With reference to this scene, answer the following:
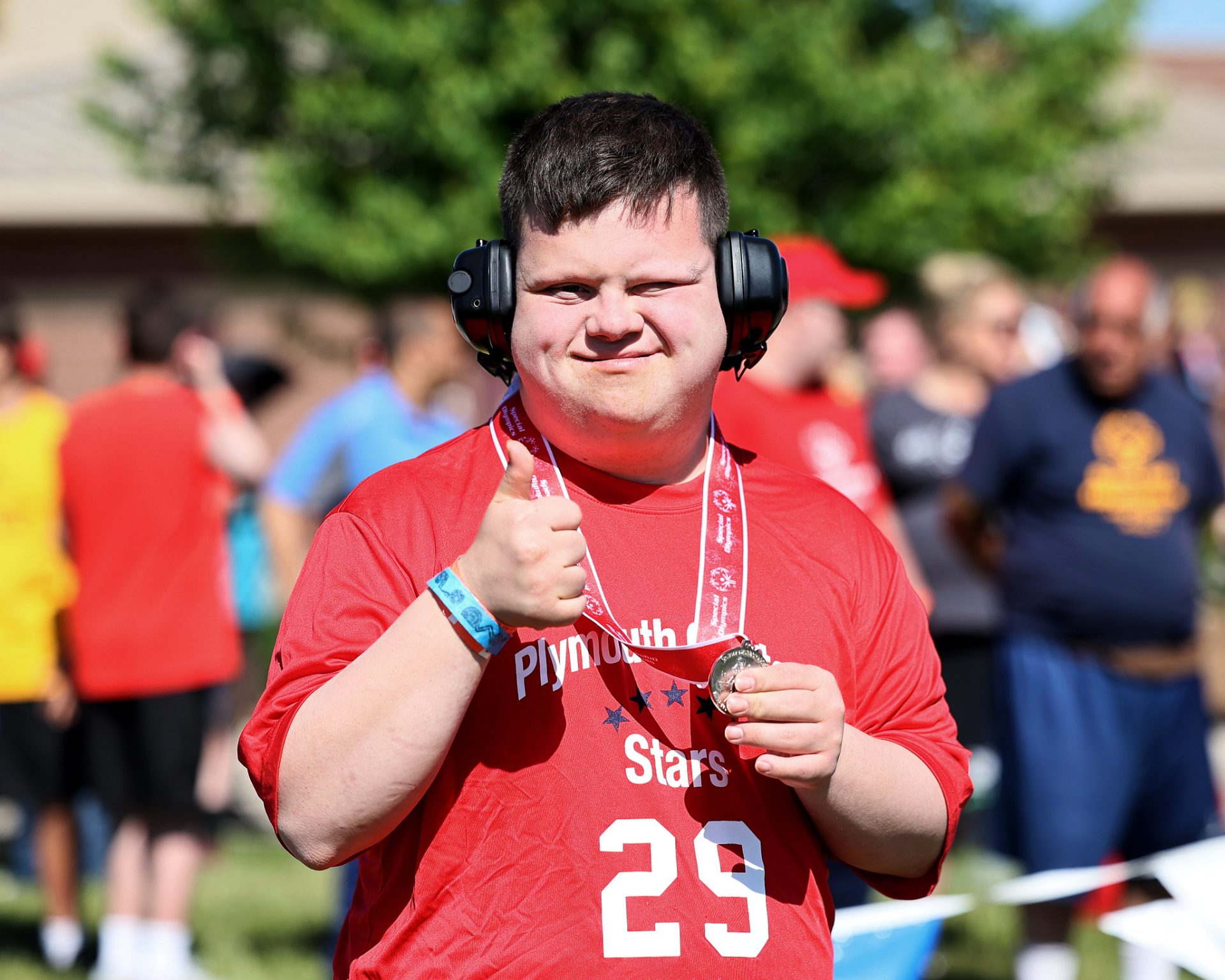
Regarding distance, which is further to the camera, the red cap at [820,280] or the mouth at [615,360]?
the red cap at [820,280]

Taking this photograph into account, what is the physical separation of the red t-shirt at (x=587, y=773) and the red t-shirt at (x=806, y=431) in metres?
Result: 2.42

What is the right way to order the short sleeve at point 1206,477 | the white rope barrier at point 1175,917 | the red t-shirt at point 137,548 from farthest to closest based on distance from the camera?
the red t-shirt at point 137,548 → the short sleeve at point 1206,477 → the white rope barrier at point 1175,917

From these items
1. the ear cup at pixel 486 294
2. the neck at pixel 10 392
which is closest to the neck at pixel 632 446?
the ear cup at pixel 486 294

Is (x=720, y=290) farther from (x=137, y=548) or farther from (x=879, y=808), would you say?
(x=137, y=548)

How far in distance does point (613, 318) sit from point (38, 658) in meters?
5.11

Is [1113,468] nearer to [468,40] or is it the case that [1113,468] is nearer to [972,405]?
[972,405]

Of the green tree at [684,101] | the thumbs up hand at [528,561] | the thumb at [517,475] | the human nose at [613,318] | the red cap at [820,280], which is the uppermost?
the green tree at [684,101]

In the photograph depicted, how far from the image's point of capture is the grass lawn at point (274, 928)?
5.96 m

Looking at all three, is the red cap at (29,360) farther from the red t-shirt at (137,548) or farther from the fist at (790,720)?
the fist at (790,720)

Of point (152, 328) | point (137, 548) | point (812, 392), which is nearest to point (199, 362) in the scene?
point (152, 328)

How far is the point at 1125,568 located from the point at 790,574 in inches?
132

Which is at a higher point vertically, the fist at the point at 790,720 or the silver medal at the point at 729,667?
the silver medal at the point at 729,667

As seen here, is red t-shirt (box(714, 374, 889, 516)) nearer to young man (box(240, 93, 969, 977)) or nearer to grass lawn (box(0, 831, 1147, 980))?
grass lawn (box(0, 831, 1147, 980))

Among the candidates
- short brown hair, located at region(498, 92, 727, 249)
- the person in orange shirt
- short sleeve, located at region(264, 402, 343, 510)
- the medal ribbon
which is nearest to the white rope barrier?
the medal ribbon
